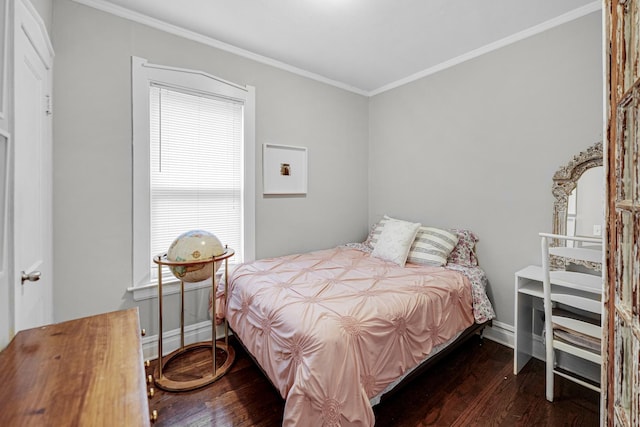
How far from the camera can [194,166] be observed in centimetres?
246

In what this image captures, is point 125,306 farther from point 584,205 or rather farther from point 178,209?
point 584,205

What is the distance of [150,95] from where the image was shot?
2.22m

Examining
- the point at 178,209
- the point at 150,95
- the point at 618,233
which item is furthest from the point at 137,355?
the point at 150,95

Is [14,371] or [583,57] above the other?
[583,57]

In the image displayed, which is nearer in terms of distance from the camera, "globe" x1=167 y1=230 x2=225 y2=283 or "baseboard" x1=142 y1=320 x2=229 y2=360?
"globe" x1=167 y1=230 x2=225 y2=283

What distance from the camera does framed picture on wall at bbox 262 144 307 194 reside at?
2.85 m

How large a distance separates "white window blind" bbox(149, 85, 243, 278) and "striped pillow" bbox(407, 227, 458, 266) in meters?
1.67

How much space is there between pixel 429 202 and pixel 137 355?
2.82 meters

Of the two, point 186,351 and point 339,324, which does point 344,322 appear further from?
point 186,351

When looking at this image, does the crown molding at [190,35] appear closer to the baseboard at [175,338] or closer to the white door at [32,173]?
the white door at [32,173]

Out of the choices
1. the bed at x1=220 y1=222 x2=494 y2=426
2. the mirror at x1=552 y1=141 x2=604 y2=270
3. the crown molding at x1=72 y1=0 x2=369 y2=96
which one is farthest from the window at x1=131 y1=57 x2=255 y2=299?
the mirror at x1=552 y1=141 x2=604 y2=270

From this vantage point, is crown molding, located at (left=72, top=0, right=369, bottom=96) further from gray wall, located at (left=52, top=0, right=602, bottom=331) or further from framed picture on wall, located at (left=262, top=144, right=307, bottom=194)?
framed picture on wall, located at (left=262, top=144, right=307, bottom=194)

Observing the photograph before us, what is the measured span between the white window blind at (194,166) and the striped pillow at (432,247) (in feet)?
5.47

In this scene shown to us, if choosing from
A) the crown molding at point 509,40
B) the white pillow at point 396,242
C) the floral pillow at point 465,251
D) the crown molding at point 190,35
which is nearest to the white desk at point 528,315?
the floral pillow at point 465,251
